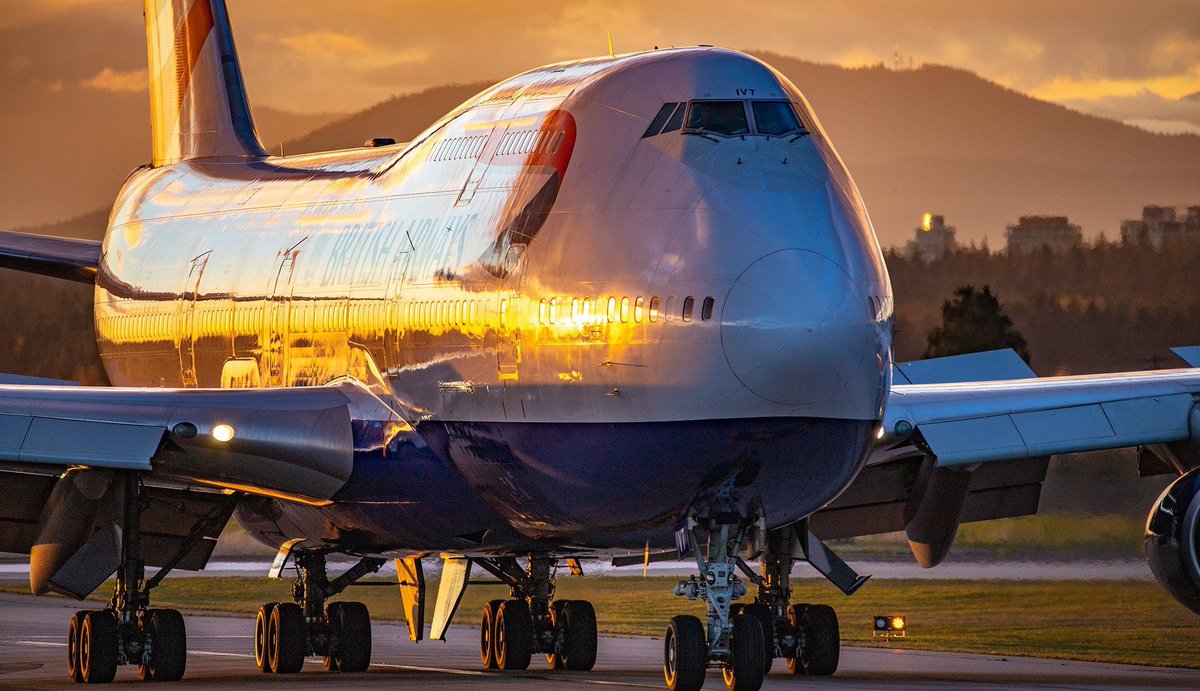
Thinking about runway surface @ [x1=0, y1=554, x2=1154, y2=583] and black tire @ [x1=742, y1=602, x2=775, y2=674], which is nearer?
black tire @ [x1=742, y1=602, x2=775, y2=674]

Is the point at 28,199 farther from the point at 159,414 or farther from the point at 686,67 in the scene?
the point at 686,67

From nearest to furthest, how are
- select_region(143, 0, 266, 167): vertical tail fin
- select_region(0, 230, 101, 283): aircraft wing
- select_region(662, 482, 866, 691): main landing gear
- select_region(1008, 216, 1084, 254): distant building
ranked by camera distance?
select_region(662, 482, 866, 691): main landing gear, select_region(0, 230, 101, 283): aircraft wing, select_region(143, 0, 266, 167): vertical tail fin, select_region(1008, 216, 1084, 254): distant building

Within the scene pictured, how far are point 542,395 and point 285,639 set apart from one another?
7.41 meters

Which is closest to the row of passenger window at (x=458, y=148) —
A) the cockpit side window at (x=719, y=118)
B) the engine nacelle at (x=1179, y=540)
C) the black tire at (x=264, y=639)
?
the cockpit side window at (x=719, y=118)

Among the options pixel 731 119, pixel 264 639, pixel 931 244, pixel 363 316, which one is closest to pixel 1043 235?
pixel 931 244

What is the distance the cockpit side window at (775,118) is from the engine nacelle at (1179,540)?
236 inches

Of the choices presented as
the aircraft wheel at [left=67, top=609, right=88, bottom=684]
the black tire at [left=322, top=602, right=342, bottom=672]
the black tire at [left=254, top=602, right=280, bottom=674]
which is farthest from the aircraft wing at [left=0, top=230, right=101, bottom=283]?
the aircraft wheel at [left=67, top=609, right=88, bottom=684]

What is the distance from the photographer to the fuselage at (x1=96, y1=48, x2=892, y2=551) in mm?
16547

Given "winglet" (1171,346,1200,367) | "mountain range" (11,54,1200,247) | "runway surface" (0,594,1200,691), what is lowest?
"runway surface" (0,594,1200,691)

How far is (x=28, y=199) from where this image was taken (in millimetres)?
49125

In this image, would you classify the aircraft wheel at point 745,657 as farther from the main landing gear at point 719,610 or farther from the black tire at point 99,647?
the black tire at point 99,647

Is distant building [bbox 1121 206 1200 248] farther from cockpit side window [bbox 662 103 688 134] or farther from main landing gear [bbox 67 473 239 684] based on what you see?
cockpit side window [bbox 662 103 688 134]

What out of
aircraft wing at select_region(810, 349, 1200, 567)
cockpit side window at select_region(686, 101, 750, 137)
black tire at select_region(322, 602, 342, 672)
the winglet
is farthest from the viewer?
black tire at select_region(322, 602, 342, 672)

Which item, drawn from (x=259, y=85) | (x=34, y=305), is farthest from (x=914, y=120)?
(x=34, y=305)
